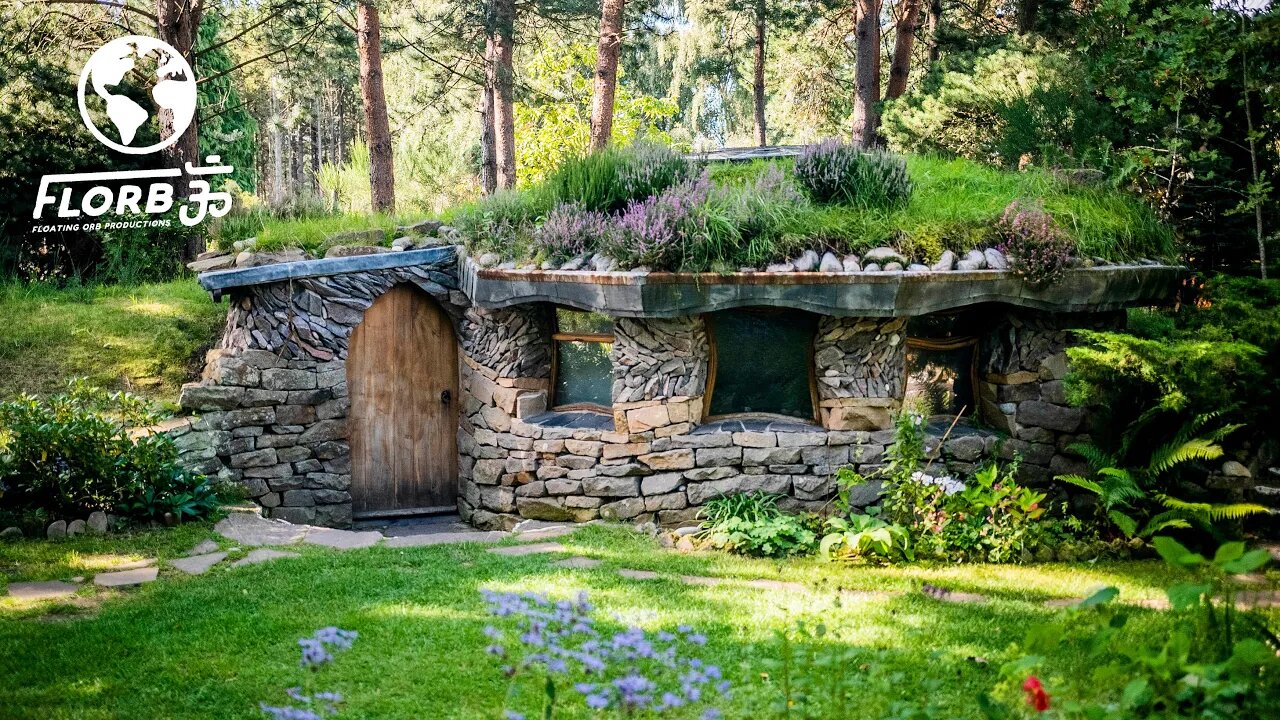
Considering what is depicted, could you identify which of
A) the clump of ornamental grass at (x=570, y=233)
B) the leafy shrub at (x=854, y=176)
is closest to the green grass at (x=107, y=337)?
the clump of ornamental grass at (x=570, y=233)

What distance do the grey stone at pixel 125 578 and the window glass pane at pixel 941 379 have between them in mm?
5823

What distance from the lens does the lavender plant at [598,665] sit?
2953mm

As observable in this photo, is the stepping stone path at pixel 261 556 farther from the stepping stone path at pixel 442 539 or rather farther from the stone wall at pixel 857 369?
the stone wall at pixel 857 369

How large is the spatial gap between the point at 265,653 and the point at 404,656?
2.14 feet

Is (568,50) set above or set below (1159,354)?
above

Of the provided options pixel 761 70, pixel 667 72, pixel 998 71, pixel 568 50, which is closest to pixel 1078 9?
pixel 998 71

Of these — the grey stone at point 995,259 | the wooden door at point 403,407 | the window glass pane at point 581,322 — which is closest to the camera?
the grey stone at point 995,259

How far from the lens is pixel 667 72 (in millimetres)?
25266

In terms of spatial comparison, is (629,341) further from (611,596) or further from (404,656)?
(404,656)

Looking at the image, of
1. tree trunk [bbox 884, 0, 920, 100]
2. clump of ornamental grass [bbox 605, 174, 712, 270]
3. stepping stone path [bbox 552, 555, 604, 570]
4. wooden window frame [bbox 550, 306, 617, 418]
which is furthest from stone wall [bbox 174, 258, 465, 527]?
tree trunk [bbox 884, 0, 920, 100]

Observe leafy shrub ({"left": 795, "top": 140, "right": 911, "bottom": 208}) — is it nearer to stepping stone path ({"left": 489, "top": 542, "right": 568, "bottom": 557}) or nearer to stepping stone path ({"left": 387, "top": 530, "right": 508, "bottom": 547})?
stepping stone path ({"left": 489, "top": 542, "right": 568, "bottom": 557})

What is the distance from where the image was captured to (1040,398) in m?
7.70

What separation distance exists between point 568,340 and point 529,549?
2.27 meters

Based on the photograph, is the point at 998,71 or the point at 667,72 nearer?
the point at 998,71
